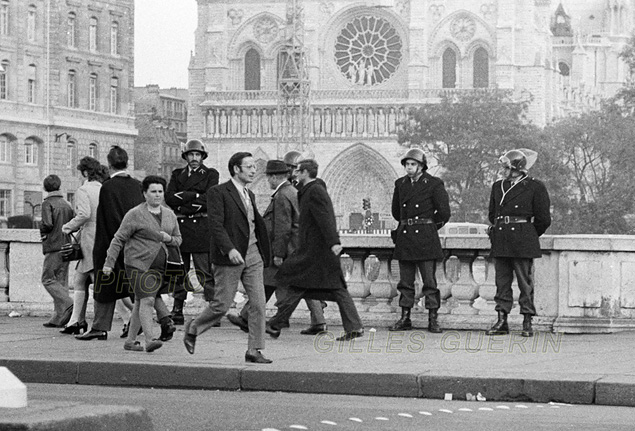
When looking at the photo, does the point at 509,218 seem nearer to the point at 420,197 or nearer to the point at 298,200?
the point at 420,197

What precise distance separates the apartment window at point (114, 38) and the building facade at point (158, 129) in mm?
13883

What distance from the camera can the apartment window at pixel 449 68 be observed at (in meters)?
81.2

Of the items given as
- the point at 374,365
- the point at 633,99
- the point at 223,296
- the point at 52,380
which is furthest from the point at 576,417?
the point at 633,99

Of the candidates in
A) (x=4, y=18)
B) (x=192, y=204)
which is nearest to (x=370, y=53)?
(x=4, y=18)

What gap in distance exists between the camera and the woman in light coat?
1456cm

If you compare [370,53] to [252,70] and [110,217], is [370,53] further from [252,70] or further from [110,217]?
[110,217]

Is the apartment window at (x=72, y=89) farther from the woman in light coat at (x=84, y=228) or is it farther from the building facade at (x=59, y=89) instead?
the woman in light coat at (x=84, y=228)

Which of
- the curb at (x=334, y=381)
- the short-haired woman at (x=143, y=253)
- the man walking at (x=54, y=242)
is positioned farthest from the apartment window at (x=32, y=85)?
the curb at (x=334, y=381)

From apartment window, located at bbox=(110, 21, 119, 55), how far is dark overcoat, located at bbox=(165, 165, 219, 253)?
59.8 m

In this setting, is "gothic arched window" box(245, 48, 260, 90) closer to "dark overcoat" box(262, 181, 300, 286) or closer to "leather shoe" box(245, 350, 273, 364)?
"dark overcoat" box(262, 181, 300, 286)

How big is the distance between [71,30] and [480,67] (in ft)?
67.4

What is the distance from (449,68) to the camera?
81375 mm

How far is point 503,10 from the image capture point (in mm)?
80000

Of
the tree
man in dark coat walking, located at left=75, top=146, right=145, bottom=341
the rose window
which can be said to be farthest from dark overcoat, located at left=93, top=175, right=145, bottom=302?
the rose window
